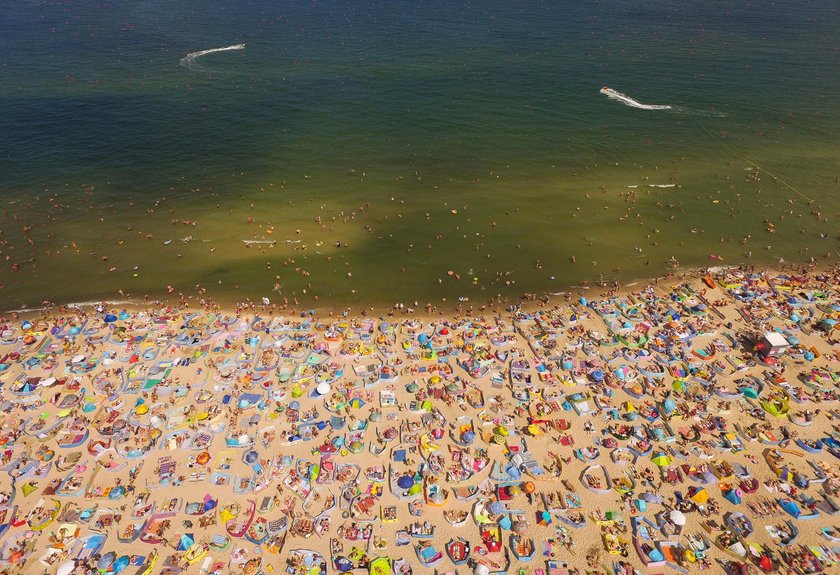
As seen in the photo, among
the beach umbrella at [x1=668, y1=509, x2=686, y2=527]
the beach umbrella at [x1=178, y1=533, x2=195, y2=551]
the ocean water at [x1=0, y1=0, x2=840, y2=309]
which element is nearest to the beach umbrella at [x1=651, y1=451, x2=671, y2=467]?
the beach umbrella at [x1=668, y1=509, x2=686, y2=527]

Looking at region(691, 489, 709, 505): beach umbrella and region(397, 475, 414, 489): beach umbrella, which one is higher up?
region(691, 489, 709, 505): beach umbrella

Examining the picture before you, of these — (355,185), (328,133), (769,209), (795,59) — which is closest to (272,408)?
(355,185)

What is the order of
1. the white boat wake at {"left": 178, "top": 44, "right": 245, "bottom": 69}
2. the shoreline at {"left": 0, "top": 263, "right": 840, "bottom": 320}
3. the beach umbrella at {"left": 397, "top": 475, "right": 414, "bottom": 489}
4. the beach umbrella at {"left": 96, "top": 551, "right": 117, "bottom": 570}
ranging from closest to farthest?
the beach umbrella at {"left": 96, "top": 551, "right": 117, "bottom": 570}
the beach umbrella at {"left": 397, "top": 475, "right": 414, "bottom": 489}
the shoreline at {"left": 0, "top": 263, "right": 840, "bottom": 320}
the white boat wake at {"left": 178, "top": 44, "right": 245, "bottom": 69}

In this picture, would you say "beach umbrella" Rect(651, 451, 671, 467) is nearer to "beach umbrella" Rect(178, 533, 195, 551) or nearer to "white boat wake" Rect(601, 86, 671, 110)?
"beach umbrella" Rect(178, 533, 195, 551)

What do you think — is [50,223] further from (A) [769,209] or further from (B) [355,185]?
(A) [769,209]

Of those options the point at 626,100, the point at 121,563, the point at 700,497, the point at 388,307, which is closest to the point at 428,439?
the point at 388,307

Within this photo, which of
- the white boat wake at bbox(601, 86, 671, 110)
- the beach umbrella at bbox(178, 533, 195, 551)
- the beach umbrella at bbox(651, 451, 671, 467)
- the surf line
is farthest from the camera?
the white boat wake at bbox(601, 86, 671, 110)
